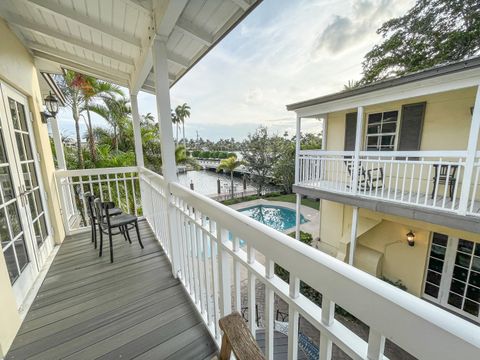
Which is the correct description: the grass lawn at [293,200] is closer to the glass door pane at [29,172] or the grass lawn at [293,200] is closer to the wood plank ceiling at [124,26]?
the wood plank ceiling at [124,26]

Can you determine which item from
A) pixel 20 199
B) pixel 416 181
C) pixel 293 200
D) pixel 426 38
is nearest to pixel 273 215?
pixel 293 200

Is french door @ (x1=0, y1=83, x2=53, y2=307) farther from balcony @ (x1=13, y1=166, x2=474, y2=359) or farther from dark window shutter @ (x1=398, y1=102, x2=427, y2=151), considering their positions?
dark window shutter @ (x1=398, y1=102, x2=427, y2=151)

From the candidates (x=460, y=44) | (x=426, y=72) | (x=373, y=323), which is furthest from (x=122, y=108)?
(x=460, y=44)

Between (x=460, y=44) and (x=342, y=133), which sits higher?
(x=460, y=44)

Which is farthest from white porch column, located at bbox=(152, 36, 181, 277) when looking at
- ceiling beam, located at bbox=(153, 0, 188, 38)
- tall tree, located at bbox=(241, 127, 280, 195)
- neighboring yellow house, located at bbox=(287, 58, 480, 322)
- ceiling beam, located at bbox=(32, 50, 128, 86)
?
tall tree, located at bbox=(241, 127, 280, 195)

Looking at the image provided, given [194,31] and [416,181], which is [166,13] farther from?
[416,181]

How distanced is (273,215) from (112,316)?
918 cm

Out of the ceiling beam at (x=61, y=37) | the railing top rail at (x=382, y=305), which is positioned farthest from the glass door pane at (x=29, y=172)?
the railing top rail at (x=382, y=305)

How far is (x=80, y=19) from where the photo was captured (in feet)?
6.86

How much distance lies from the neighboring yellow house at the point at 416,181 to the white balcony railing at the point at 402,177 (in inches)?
0.9

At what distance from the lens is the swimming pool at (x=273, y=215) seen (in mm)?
9581

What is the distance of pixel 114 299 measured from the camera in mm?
2068

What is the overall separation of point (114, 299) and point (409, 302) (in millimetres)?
2457

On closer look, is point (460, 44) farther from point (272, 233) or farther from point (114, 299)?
point (114, 299)
